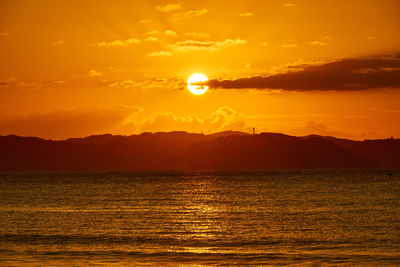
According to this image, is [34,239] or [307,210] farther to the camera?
[307,210]

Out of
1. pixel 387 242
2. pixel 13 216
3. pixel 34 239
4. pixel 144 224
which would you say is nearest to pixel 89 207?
pixel 13 216

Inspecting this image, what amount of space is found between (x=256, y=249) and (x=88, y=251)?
13803mm

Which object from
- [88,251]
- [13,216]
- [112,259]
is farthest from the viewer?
[13,216]


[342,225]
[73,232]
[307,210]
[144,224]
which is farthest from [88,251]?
[307,210]

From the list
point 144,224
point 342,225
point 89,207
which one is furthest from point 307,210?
point 89,207

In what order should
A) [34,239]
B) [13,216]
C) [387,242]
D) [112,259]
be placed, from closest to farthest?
[112,259] → [387,242] → [34,239] → [13,216]

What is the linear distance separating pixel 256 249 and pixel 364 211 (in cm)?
4036

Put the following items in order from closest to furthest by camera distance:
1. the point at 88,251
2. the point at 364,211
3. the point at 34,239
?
1. the point at 88,251
2. the point at 34,239
3. the point at 364,211

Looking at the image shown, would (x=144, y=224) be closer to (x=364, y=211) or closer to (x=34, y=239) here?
(x=34, y=239)

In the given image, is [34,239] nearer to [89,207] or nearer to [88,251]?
[88,251]

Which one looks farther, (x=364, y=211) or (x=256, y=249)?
(x=364, y=211)

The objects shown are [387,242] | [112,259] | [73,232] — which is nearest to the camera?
[112,259]

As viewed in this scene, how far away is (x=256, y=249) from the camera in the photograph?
49688 mm

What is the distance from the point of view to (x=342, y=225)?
6619cm
